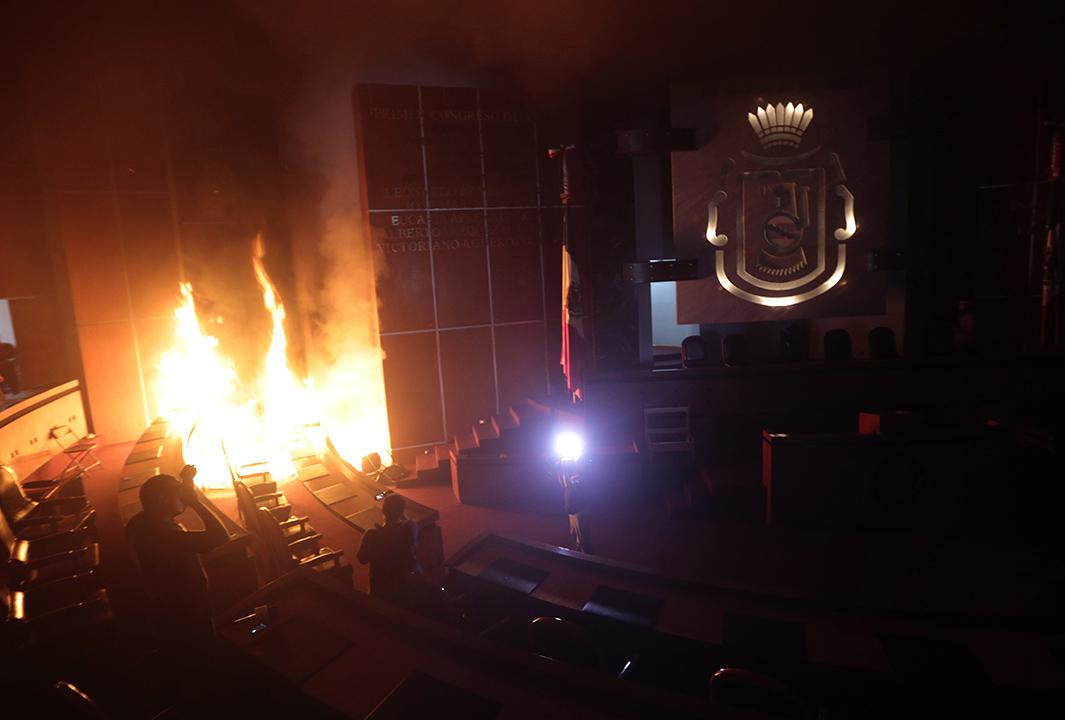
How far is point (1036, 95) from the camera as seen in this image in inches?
322

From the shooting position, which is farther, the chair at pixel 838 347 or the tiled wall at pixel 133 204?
the tiled wall at pixel 133 204

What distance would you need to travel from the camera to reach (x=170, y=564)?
3.45 metres

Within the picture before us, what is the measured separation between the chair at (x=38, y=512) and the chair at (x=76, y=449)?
2.04 m

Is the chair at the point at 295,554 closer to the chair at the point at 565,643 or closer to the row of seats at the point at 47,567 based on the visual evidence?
the row of seats at the point at 47,567

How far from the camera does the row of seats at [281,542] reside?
16.6 ft

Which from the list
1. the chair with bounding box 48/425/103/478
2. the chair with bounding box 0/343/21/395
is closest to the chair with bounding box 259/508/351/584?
the chair with bounding box 48/425/103/478

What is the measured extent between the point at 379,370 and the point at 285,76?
472 centimetres

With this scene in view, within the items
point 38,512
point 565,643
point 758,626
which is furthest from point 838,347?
point 38,512

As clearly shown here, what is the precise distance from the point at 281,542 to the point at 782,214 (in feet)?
24.4

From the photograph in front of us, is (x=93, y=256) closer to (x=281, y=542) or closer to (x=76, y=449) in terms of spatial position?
(x=76, y=449)

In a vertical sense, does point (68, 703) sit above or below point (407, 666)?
above

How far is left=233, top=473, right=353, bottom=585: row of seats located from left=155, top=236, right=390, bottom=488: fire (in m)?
2.46

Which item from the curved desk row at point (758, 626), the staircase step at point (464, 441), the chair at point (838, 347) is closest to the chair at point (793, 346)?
the chair at point (838, 347)

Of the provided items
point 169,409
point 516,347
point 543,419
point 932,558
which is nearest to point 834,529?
point 932,558
